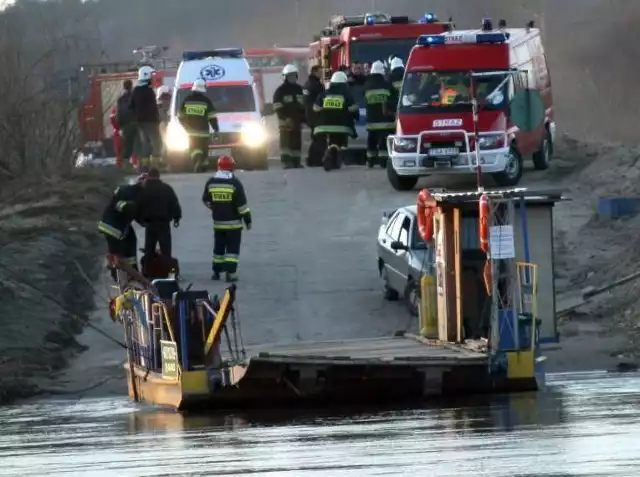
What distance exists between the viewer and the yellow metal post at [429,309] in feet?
65.4

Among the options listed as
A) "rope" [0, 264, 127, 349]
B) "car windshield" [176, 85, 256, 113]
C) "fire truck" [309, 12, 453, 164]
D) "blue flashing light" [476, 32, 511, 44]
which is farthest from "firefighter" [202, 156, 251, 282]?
"car windshield" [176, 85, 256, 113]

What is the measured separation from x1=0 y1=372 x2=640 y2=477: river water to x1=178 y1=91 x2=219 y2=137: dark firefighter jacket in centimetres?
1495

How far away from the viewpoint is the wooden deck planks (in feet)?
56.4

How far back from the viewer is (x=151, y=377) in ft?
59.5

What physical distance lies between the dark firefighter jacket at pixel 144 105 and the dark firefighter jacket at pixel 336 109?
2.89 metres

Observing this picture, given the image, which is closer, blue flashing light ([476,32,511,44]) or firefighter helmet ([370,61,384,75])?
blue flashing light ([476,32,511,44])

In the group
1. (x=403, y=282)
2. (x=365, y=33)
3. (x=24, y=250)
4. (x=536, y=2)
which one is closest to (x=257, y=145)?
(x=365, y=33)

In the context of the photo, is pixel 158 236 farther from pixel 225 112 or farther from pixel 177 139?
pixel 225 112

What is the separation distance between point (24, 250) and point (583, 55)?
121 ft

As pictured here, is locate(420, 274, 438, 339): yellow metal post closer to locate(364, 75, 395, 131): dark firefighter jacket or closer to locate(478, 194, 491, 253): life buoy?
locate(478, 194, 491, 253): life buoy

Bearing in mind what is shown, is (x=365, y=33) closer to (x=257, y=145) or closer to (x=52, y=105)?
(x=257, y=145)

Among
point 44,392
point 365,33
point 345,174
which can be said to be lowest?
point 44,392

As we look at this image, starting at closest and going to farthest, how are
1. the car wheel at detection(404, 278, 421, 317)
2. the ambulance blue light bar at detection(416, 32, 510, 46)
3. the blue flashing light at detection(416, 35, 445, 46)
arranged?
the car wheel at detection(404, 278, 421, 317)
the blue flashing light at detection(416, 35, 445, 46)
the ambulance blue light bar at detection(416, 32, 510, 46)

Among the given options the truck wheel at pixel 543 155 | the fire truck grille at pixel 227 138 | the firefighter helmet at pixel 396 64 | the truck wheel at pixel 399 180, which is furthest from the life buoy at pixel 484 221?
the fire truck grille at pixel 227 138
